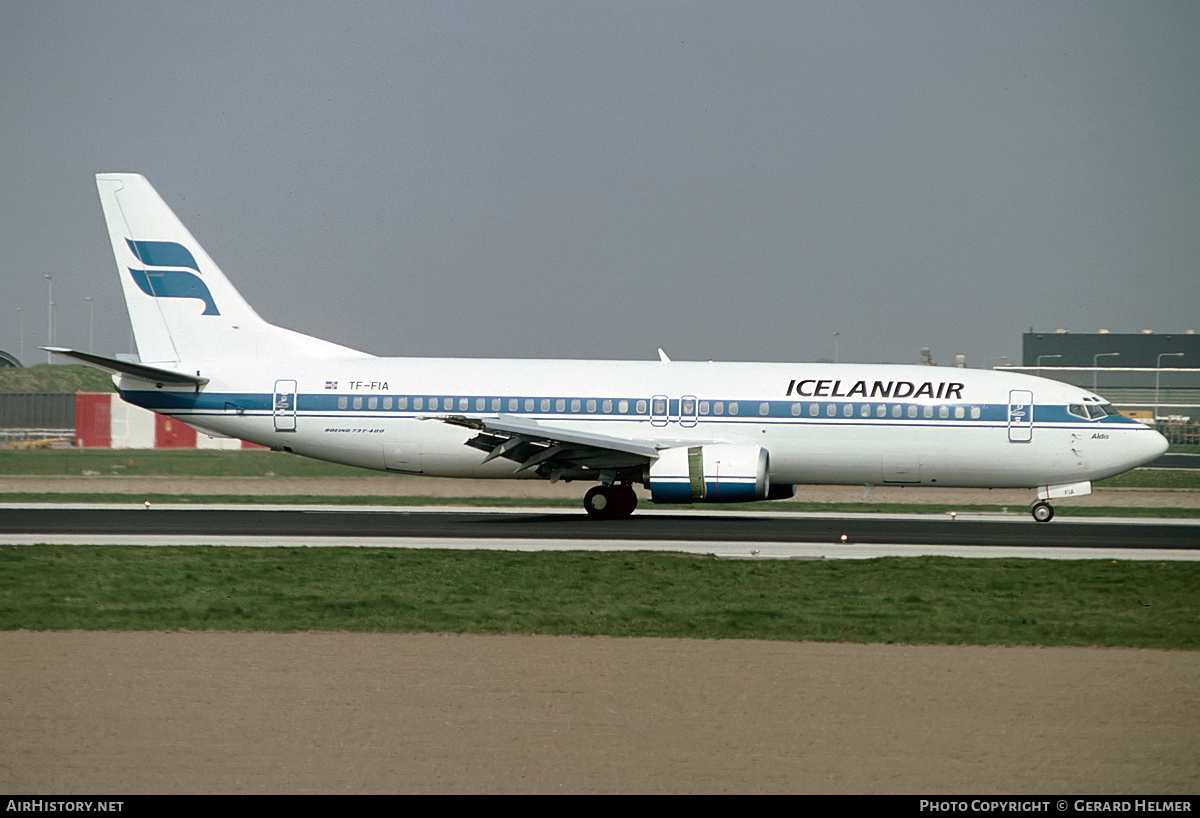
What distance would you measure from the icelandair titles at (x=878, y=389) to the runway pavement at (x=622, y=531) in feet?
9.97

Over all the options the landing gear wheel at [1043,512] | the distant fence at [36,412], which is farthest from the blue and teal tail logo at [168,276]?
the distant fence at [36,412]

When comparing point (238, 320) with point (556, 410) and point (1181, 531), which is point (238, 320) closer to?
point (556, 410)

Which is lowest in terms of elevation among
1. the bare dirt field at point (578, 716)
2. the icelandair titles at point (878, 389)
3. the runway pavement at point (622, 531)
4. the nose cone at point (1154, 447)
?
the bare dirt field at point (578, 716)

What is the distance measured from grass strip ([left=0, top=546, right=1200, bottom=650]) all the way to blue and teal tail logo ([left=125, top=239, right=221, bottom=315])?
12.7 m

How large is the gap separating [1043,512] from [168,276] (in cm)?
2319

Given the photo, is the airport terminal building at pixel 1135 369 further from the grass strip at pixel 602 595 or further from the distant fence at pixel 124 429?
the grass strip at pixel 602 595

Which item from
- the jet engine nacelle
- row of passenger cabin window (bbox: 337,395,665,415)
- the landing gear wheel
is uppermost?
row of passenger cabin window (bbox: 337,395,665,415)

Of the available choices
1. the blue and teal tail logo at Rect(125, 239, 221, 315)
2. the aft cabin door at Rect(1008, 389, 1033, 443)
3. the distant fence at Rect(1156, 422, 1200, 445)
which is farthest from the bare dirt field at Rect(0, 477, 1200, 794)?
Answer: the distant fence at Rect(1156, 422, 1200, 445)

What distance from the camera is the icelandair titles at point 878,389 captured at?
99.6ft

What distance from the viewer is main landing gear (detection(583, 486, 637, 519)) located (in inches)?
1193

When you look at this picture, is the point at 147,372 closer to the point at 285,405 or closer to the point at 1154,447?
the point at 285,405

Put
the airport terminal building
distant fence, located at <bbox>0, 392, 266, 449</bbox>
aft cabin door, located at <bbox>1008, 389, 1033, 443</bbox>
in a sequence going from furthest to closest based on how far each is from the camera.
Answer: the airport terminal building < distant fence, located at <bbox>0, 392, 266, 449</bbox> < aft cabin door, located at <bbox>1008, 389, 1033, 443</bbox>

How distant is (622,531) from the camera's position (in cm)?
2689

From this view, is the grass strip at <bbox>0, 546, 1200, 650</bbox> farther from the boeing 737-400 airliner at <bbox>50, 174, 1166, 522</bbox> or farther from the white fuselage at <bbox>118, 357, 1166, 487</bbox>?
the white fuselage at <bbox>118, 357, 1166, 487</bbox>
